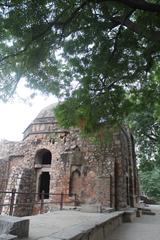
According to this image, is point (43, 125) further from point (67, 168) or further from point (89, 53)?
point (89, 53)

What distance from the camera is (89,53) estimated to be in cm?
702

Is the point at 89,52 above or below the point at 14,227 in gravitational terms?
above

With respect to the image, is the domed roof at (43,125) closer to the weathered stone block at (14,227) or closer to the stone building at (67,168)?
the stone building at (67,168)

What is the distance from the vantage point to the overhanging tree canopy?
5.31 meters

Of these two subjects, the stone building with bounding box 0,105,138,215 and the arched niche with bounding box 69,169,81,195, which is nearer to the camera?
the stone building with bounding box 0,105,138,215

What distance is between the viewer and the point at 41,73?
289 inches

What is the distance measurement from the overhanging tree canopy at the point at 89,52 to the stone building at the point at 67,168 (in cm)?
411

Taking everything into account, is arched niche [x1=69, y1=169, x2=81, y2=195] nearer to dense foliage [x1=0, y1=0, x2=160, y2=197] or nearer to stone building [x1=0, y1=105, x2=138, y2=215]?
stone building [x1=0, y1=105, x2=138, y2=215]

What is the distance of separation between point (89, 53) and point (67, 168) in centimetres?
782

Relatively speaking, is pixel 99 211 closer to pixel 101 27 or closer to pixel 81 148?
pixel 81 148

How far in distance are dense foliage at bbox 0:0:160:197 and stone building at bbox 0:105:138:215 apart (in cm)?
409

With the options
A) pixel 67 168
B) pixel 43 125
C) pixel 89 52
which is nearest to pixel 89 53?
pixel 89 52

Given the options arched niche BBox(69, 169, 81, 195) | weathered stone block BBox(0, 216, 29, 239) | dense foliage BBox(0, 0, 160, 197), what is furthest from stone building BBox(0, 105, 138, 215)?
weathered stone block BBox(0, 216, 29, 239)

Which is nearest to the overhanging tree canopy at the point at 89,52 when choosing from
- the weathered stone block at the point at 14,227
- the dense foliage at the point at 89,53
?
the dense foliage at the point at 89,53
